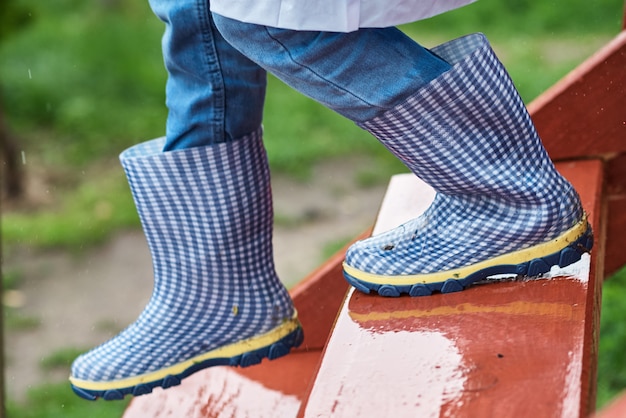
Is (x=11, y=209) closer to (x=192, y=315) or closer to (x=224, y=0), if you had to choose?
(x=192, y=315)

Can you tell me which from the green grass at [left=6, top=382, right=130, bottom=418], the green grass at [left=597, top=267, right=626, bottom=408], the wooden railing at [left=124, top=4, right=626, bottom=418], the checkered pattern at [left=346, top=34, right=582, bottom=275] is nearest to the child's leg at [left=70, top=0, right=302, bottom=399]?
the wooden railing at [left=124, top=4, right=626, bottom=418]

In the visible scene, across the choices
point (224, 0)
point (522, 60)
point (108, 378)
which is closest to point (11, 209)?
point (522, 60)

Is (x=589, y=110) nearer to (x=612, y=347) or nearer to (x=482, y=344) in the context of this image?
(x=482, y=344)

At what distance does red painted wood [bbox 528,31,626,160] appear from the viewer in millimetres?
1405

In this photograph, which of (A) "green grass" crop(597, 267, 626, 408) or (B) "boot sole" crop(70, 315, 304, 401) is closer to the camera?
(B) "boot sole" crop(70, 315, 304, 401)

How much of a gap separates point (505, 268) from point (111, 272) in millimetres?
2248

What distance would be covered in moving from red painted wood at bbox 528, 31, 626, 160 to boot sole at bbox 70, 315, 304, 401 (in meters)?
0.51

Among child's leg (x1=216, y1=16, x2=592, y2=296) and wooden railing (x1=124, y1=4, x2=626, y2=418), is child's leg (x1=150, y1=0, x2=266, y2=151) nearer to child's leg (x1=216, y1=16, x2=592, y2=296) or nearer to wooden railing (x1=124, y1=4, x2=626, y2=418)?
child's leg (x1=216, y1=16, x2=592, y2=296)

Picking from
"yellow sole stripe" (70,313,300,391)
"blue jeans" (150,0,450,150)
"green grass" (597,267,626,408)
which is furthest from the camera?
"green grass" (597,267,626,408)

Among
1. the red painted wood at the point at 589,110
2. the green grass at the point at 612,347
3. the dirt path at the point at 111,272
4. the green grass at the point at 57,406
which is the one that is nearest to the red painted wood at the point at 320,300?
the red painted wood at the point at 589,110

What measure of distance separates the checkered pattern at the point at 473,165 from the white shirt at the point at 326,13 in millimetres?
94

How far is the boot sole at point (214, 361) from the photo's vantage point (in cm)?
129

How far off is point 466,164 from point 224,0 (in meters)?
0.32

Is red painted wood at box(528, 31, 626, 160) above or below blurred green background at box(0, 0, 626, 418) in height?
above
